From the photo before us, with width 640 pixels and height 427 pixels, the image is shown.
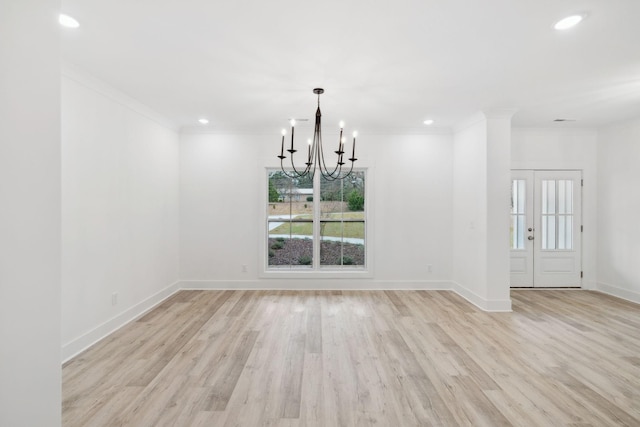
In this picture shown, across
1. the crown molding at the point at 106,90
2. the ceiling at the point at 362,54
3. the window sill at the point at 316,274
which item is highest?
the ceiling at the point at 362,54

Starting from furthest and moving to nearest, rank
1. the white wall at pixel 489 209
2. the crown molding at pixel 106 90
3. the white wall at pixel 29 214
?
the white wall at pixel 489 209
the crown molding at pixel 106 90
the white wall at pixel 29 214

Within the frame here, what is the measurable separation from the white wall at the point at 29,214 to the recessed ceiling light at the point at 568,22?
285 centimetres

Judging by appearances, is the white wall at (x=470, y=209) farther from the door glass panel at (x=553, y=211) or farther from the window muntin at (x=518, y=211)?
the door glass panel at (x=553, y=211)

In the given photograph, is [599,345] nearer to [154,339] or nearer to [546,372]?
[546,372]

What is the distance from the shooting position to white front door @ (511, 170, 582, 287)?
5578 mm

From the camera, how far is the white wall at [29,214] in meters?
0.88

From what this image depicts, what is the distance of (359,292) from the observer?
5.44m

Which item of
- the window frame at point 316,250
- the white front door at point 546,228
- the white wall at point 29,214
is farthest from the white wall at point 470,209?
the white wall at point 29,214

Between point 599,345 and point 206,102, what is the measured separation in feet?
16.5

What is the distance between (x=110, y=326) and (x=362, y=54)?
3.72 meters

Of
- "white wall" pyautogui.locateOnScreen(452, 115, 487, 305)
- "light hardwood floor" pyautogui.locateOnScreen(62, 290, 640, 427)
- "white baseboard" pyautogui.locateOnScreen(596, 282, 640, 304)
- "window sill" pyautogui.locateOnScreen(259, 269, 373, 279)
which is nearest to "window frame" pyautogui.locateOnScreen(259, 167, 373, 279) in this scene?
"window sill" pyautogui.locateOnScreen(259, 269, 373, 279)

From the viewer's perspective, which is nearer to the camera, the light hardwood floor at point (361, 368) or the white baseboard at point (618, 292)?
the light hardwood floor at point (361, 368)

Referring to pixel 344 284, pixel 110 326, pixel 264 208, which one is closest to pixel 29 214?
pixel 110 326

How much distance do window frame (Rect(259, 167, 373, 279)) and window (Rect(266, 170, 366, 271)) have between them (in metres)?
0.02
